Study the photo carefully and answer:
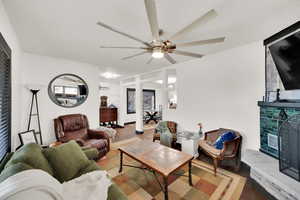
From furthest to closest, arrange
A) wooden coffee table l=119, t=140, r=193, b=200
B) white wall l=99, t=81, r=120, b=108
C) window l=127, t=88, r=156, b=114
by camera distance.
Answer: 1. window l=127, t=88, r=156, b=114
2. white wall l=99, t=81, r=120, b=108
3. wooden coffee table l=119, t=140, r=193, b=200

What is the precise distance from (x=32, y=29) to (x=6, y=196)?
231 centimetres

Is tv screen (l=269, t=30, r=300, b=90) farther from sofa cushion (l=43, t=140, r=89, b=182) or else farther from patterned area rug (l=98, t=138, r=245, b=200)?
sofa cushion (l=43, t=140, r=89, b=182)

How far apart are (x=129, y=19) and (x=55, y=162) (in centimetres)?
197

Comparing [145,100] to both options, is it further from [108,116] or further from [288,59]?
[288,59]

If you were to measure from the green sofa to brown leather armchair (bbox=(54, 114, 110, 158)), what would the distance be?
2.88 feet

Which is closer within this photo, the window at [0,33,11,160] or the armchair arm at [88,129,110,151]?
the window at [0,33,11,160]

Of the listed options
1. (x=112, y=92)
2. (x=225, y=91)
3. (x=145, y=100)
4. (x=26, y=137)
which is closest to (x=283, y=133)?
(x=225, y=91)

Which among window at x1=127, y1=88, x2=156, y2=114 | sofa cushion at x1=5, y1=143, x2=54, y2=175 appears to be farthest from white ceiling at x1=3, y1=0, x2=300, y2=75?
window at x1=127, y1=88, x2=156, y2=114

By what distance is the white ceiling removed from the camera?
4.64 feet

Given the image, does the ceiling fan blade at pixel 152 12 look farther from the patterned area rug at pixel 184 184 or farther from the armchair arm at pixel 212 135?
the armchair arm at pixel 212 135

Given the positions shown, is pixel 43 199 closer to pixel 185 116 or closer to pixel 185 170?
pixel 185 170

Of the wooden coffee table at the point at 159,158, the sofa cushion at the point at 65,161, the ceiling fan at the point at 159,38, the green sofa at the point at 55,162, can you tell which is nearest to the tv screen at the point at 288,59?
the ceiling fan at the point at 159,38

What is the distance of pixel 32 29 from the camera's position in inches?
75.0

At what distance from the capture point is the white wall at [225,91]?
2.36 m
